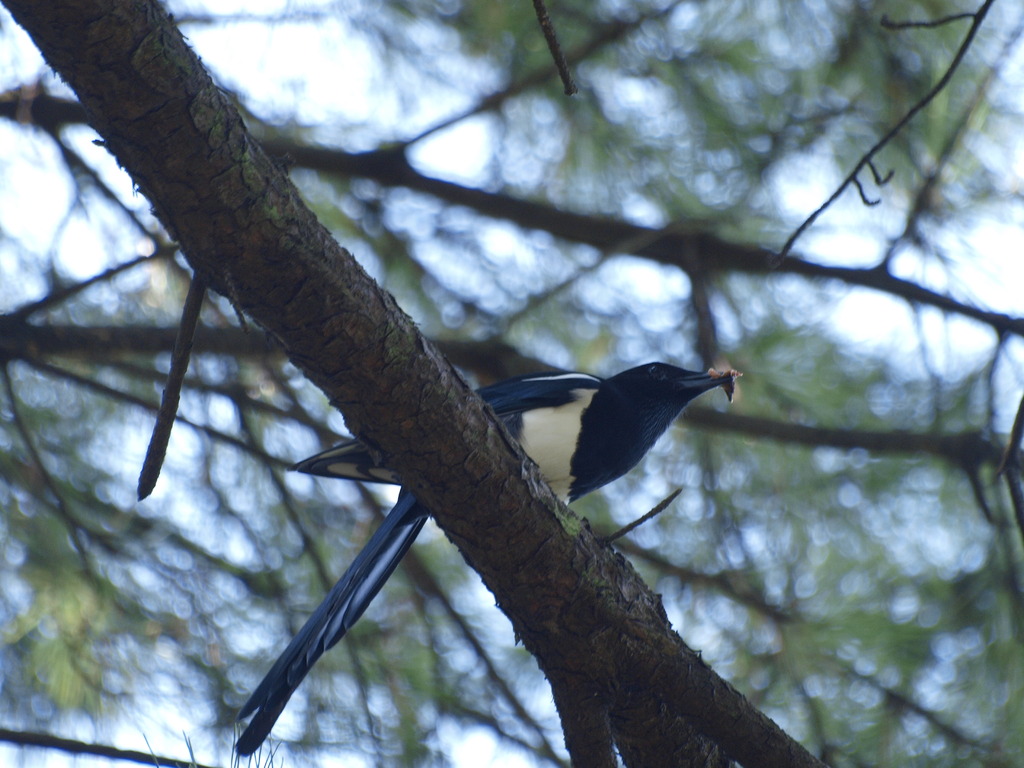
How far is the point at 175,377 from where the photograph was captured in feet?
4.89

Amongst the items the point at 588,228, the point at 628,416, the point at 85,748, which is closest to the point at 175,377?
the point at 85,748

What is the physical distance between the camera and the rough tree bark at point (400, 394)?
139cm

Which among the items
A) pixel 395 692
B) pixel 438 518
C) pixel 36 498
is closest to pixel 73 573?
pixel 36 498

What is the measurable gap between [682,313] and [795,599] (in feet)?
3.28

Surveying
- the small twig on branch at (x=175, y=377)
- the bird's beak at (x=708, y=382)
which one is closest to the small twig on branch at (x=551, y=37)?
the small twig on branch at (x=175, y=377)

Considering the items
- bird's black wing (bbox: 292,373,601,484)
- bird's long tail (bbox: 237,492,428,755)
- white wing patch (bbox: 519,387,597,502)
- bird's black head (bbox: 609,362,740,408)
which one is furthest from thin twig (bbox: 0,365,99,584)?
bird's black head (bbox: 609,362,740,408)

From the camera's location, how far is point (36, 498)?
2867mm

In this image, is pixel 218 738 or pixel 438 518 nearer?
pixel 438 518

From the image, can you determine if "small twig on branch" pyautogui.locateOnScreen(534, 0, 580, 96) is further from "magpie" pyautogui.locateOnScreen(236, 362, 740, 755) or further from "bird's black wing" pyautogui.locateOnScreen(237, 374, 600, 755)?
"magpie" pyautogui.locateOnScreen(236, 362, 740, 755)

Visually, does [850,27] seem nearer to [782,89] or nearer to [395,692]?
[782,89]

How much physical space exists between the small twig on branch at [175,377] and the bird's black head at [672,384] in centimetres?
163

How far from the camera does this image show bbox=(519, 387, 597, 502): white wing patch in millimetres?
2742

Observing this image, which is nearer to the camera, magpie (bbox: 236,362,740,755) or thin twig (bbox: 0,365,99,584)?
magpie (bbox: 236,362,740,755)

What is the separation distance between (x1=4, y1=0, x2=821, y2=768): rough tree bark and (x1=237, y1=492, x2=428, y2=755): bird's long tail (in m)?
0.44
